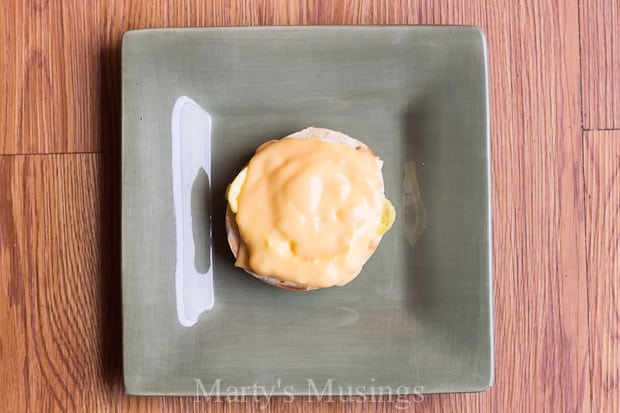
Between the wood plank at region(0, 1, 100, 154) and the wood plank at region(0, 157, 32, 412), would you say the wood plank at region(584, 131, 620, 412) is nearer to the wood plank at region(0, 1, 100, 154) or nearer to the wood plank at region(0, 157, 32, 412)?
the wood plank at region(0, 1, 100, 154)

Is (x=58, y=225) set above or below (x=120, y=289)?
above

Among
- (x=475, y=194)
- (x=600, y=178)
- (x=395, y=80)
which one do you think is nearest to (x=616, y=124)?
(x=600, y=178)

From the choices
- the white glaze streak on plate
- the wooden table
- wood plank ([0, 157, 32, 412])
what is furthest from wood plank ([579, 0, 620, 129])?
wood plank ([0, 157, 32, 412])

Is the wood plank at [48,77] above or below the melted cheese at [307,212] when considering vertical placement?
above

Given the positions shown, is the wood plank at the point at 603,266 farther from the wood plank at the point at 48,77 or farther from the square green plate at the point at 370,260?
the wood plank at the point at 48,77

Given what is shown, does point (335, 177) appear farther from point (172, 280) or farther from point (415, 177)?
point (172, 280)

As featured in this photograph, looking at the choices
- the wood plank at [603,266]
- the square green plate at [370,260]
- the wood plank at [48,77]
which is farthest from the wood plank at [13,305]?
the wood plank at [603,266]

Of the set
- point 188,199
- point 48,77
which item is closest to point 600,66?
point 188,199
